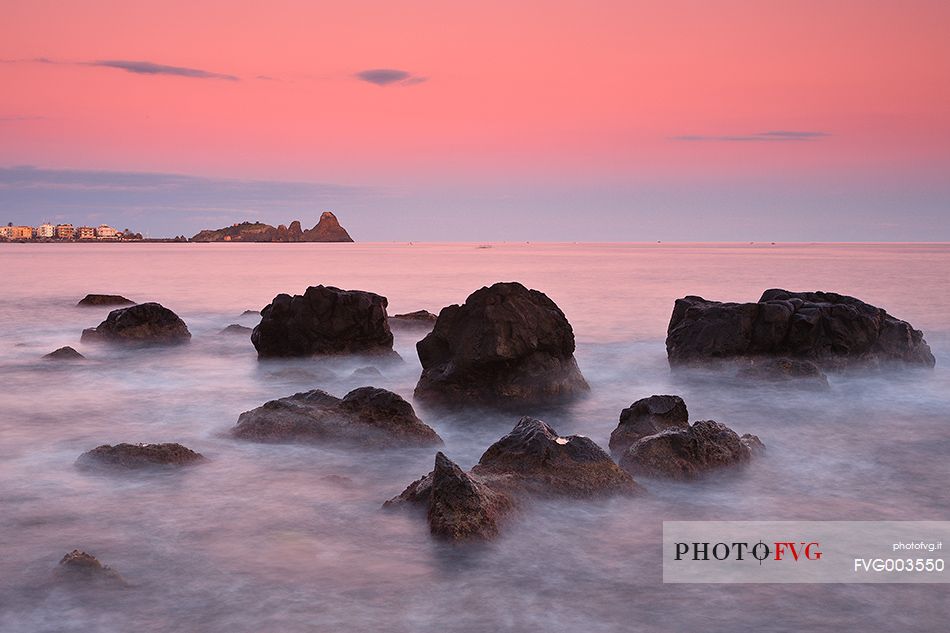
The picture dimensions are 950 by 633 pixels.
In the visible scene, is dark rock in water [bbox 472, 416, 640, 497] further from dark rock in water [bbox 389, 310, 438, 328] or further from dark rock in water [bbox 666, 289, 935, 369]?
dark rock in water [bbox 389, 310, 438, 328]

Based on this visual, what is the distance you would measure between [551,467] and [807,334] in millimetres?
9139

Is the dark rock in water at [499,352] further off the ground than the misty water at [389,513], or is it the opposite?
the dark rock in water at [499,352]

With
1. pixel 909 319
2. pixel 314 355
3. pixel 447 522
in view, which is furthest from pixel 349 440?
pixel 909 319

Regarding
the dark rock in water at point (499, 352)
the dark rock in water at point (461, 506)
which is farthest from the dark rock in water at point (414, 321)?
the dark rock in water at point (461, 506)

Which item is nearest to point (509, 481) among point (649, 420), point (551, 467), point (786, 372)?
point (551, 467)

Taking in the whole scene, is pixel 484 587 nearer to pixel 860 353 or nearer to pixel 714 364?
pixel 714 364

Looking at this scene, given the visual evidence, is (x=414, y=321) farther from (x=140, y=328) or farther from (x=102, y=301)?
(x=102, y=301)

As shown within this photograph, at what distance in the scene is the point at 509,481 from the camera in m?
7.64

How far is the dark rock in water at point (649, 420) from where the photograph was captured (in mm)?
9448

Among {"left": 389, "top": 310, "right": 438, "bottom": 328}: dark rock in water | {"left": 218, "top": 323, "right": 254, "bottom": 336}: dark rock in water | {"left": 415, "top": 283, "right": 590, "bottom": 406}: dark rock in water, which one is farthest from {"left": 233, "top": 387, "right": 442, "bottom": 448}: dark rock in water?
{"left": 389, "top": 310, "right": 438, "bottom": 328}: dark rock in water

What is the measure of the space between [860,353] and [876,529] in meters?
8.71

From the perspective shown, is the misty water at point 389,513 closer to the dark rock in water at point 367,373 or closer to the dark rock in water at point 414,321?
the dark rock in water at point 367,373

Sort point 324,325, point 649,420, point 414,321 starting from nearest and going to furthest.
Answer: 1. point 649,420
2. point 324,325
3. point 414,321

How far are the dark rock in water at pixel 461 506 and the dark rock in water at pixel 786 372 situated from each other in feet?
27.8
